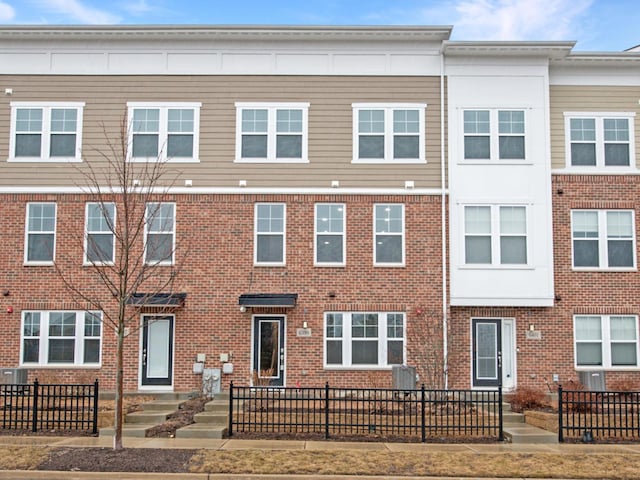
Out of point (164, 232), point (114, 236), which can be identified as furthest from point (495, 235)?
point (114, 236)

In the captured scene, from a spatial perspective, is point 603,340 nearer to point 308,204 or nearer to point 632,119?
point 632,119

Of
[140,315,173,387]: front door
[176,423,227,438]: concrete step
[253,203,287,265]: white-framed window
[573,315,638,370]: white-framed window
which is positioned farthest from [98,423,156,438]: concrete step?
[573,315,638,370]: white-framed window

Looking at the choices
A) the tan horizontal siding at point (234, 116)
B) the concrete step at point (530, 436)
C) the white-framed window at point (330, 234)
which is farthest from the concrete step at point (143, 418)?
the tan horizontal siding at point (234, 116)

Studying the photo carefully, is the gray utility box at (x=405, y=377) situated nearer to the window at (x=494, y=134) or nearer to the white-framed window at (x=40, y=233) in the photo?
the window at (x=494, y=134)

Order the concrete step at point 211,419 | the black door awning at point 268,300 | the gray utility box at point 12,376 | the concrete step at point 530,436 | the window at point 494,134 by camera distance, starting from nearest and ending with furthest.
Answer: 1. the concrete step at point 530,436
2. the concrete step at point 211,419
3. the gray utility box at point 12,376
4. the black door awning at point 268,300
5. the window at point 494,134

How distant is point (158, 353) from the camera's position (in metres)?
20.4

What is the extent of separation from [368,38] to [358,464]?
13719mm

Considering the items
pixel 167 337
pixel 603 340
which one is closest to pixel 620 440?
pixel 603 340

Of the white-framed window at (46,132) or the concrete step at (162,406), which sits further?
the white-framed window at (46,132)

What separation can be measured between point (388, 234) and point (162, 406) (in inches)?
319

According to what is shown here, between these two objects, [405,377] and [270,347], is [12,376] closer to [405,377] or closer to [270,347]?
[270,347]

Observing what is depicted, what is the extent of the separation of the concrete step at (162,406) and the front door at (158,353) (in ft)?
8.01

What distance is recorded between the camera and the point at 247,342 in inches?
796

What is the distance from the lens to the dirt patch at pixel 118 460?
10.9 metres
